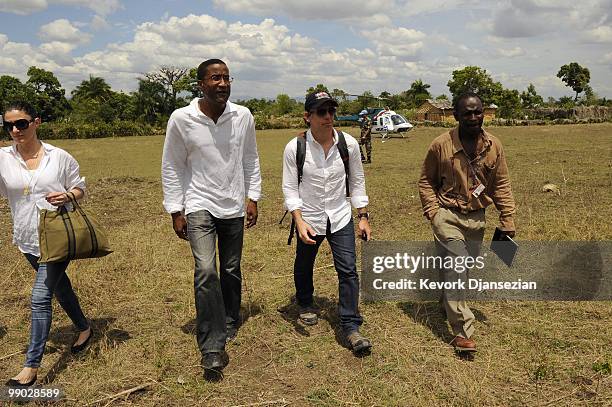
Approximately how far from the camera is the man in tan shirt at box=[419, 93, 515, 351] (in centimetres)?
366

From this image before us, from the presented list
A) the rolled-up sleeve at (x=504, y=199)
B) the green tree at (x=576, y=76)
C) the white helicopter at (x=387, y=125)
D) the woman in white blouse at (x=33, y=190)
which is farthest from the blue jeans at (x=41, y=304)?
the green tree at (x=576, y=76)

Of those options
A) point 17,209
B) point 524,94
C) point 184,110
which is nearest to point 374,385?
point 184,110

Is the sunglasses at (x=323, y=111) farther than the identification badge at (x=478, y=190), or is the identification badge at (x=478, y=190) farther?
the identification badge at (x=478, y=190)

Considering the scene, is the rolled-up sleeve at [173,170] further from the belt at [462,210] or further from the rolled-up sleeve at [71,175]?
the belt at [462,210]

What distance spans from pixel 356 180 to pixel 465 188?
81 cm

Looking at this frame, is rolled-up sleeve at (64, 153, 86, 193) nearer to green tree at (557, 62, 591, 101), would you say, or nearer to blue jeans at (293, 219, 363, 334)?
blue jeans at (293, 219, 363, 334)

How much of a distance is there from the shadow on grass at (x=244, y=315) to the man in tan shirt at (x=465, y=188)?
170cm

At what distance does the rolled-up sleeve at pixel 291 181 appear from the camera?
380 centimetres

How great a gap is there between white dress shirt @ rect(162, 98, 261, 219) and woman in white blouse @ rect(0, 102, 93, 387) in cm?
73

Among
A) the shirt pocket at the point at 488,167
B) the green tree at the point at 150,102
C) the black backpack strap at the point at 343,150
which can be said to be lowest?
the shirt pocket at the point at 488,167

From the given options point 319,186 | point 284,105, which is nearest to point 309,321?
point 319,186

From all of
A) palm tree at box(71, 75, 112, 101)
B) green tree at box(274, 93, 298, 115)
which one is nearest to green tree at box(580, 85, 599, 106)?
green tree at box(274, 93, 298, 115)

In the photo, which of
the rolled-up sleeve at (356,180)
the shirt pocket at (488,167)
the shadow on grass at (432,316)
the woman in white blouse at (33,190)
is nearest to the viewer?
the woman in white blouse at (33,190)

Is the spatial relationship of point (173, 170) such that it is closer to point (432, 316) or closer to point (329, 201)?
point (329, 201)
